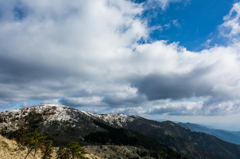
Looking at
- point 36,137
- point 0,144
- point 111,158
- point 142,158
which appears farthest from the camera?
point 142,158

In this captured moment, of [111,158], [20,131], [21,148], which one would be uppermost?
[20,131]

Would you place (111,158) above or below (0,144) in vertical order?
below

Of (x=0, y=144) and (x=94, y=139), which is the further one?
(x=94, y=139)

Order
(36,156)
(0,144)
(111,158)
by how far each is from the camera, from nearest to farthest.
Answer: (0,144) → (36,156) → (111,158)

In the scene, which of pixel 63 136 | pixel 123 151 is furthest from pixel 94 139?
pixel 123 151

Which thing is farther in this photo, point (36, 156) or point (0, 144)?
point (36, 156)

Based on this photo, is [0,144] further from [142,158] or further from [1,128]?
[1,128]

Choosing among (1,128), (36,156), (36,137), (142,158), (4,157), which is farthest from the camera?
(1,128)

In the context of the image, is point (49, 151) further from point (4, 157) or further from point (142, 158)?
point (142, 158)

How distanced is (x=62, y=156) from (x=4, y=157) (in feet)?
56.3

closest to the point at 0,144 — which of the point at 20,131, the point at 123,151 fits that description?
the point at 20,131

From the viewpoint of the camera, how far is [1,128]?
198m

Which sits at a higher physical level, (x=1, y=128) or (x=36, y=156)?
(x=36, y=156)

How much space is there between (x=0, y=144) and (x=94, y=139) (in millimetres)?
176644
